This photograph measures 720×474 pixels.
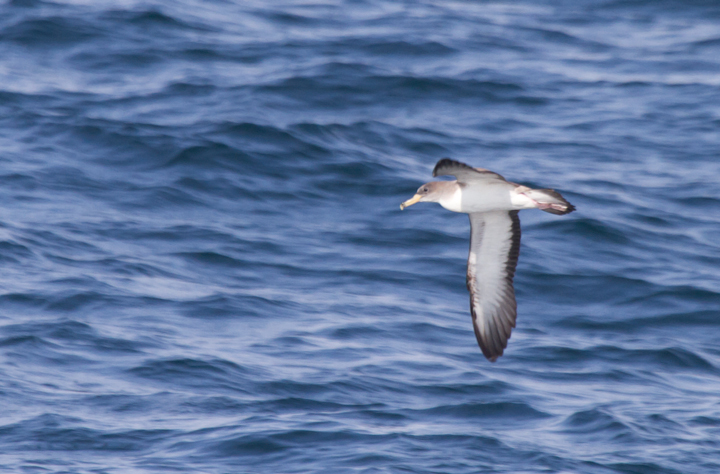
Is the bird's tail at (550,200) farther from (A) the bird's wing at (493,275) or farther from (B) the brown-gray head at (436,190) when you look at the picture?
(A) the bird's wing at (493,275)

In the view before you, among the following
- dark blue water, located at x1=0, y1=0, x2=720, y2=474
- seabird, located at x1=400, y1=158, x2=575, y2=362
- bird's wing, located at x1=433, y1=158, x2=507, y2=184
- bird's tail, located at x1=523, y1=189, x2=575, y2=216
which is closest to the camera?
bird's wing, located at x1=433, y1=158, x2=507, y2=184

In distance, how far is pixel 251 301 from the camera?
1020 cm

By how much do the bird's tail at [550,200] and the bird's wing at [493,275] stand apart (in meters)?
0.82

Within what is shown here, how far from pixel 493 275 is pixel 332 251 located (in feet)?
9.94

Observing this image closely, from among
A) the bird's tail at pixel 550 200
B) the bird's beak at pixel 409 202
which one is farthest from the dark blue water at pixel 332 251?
the bird's tail at pixel 550 200

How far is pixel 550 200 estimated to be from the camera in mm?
7164

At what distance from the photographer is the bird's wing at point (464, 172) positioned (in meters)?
6.08

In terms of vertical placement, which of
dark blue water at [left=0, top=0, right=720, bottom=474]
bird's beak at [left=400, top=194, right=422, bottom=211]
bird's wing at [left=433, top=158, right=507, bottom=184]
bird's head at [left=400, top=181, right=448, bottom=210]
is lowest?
dark blue water at [left=0, top=0, right=720, bottom=474]

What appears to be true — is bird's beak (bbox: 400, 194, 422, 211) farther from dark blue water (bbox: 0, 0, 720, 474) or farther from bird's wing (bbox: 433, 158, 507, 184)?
dark blue water (bbox: 0, 0, 720, 474)

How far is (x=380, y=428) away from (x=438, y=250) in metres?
3.27

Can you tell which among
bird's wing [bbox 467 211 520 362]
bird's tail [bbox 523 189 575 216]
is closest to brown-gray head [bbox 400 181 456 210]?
bird's tail [bbox 523 189 575 216]

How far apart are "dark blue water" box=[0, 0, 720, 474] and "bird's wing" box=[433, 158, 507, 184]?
223 cm

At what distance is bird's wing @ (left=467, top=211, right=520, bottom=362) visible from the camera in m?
8.13

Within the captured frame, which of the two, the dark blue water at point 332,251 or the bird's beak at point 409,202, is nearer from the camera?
the bird's beak at point 409,202
